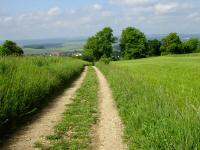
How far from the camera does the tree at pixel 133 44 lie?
121 meters

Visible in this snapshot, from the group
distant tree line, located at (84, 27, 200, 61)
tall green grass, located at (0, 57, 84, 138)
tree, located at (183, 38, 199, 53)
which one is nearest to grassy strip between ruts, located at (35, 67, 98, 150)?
tall green grass, located at (0, 57, 84, 138)

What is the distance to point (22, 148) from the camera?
838 cm

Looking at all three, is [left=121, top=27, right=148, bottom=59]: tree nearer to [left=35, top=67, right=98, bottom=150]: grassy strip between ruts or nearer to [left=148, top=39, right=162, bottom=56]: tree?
[left=148, top=39, right=162, bottom=56]: tree

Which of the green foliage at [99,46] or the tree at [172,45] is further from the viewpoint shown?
the tree at [172,45]

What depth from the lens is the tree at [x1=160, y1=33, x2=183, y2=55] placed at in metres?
123

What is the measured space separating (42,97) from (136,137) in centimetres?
709

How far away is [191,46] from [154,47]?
475 inches

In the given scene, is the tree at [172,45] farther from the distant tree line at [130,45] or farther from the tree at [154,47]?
the tree at [154,47]

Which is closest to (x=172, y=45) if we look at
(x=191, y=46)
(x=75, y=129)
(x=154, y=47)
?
(x=191, y=46)

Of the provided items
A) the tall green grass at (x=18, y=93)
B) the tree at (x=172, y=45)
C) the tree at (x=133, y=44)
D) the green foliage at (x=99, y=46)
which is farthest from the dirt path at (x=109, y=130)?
the tree at (x=172, y=45)

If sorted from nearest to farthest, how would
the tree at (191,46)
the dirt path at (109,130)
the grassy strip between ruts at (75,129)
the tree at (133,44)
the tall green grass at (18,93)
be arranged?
the grassy strip between ruts at (75,129) < the dirt path at (109,130) < the tall green grass at (18,93) < the tree at (133,44) < the tree at (191,46)

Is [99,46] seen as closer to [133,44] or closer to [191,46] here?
[133,44]

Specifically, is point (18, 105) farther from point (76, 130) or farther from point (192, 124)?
point (192, 124)

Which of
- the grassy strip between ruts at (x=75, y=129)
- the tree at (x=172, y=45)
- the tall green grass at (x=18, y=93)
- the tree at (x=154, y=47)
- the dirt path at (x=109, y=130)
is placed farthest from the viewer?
the tree at (x=154, y=47)
